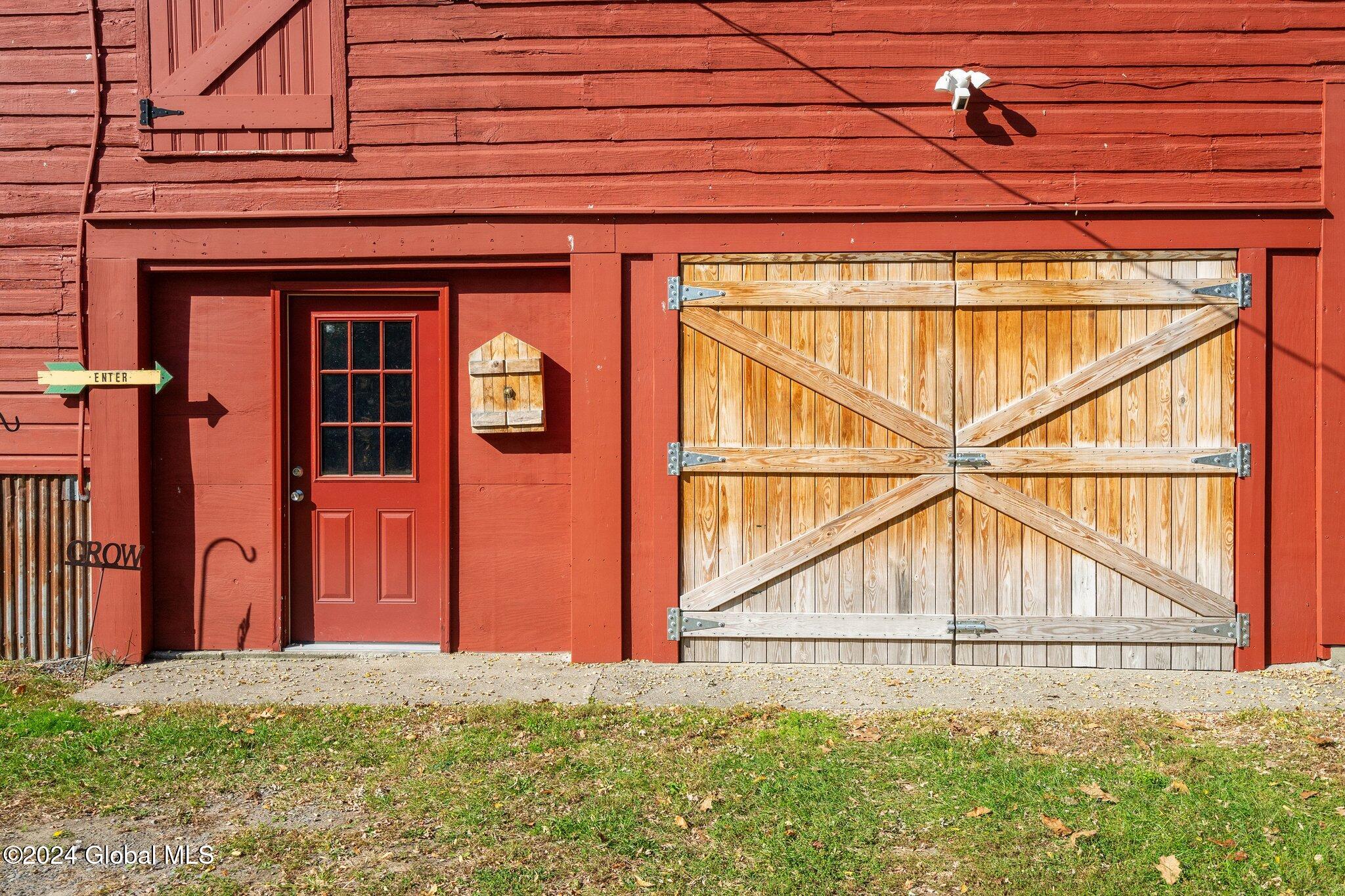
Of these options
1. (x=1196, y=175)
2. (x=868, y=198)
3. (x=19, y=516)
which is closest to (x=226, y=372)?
(x=19, y=516)

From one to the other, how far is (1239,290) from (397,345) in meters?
5.22

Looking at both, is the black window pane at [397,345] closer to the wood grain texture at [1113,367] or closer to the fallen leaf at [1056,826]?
the wood grain texture at [1113,367]

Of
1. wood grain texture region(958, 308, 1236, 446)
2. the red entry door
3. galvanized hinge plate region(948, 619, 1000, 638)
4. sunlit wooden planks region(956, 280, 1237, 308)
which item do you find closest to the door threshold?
the red entry door

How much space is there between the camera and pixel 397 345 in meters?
6.19

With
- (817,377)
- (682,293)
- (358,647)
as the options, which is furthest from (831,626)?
(358,647)

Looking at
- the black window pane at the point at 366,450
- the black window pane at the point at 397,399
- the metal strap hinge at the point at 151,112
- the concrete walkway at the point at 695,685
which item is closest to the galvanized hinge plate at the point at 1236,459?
the concrete walkway at the point at 695,685

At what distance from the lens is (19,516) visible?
6066mm

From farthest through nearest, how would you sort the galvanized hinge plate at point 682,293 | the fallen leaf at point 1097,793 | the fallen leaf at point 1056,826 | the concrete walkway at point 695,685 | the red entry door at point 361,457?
1. the red entry door at point 361,457
2. the galvanized hinge plate at point 682,293
3. the concrete walkway at point 695,685
4. the fallen leaf at point 1097,793
5. the fallen leaf at point 1056,826

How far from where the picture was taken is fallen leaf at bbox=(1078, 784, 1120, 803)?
154 inches

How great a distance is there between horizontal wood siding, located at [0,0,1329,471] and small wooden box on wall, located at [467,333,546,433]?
0.94m

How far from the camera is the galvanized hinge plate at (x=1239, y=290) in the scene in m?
5.73

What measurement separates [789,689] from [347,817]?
2.53m

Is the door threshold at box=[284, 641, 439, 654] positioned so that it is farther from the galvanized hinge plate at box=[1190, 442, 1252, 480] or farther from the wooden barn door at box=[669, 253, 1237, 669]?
the galvanized hinge plate at box=[1190, 442, 1252, 480]

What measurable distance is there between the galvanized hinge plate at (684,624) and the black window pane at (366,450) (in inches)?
83.9
